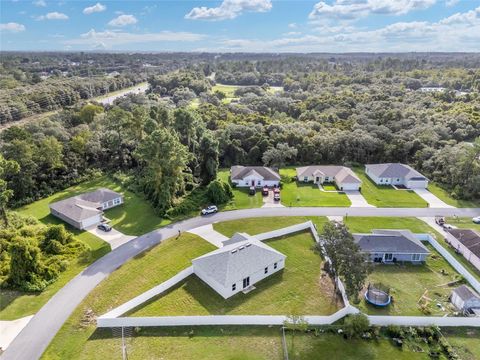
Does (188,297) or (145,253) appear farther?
Answer: (145,253)

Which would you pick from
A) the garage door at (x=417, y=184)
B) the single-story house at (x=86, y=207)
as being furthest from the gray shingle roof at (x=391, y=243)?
the single-story house at (x=86, y=207)

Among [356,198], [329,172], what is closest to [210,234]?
[356,198]

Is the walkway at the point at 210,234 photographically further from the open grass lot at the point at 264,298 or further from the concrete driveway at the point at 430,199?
the concrete driveway at the point at 430,199

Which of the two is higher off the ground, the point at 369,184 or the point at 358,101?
the point at 358,101

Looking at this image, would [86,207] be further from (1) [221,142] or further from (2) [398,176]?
(2) [398,176]

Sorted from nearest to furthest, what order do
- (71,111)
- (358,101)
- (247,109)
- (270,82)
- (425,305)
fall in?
(425,305), (71,111), (247,109), (358,101), (270,82)

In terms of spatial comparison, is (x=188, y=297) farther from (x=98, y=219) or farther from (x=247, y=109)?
(x=247, y=109)

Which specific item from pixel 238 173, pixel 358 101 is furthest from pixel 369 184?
pixel 358 101
